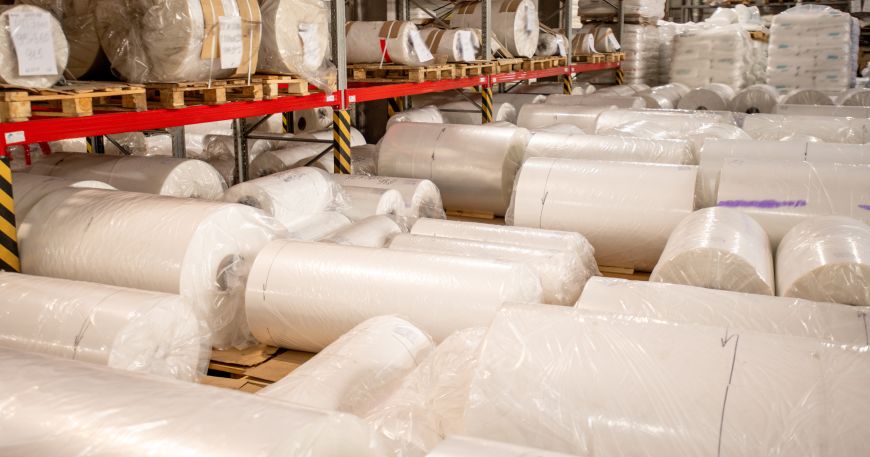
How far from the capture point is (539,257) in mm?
4859

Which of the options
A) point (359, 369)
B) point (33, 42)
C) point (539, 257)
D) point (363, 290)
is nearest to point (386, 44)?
point (539, 257)

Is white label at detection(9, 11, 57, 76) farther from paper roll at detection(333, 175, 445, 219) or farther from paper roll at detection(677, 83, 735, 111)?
paper roll at detection(677, 83, 735, 111)

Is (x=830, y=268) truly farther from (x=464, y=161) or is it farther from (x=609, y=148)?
(x=464, y=161)

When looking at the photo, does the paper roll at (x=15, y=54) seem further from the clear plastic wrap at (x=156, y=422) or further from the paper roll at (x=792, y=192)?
the paper roll at (x=792, y=192)

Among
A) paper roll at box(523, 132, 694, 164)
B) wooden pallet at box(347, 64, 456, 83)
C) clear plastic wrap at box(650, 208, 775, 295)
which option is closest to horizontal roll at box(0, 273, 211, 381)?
clear plastic wrap at box(650, 208, 775, 295)

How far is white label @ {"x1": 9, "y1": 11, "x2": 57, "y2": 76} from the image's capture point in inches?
159

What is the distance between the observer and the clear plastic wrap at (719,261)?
4.36 metres

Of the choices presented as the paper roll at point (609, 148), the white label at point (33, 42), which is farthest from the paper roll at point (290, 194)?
the paper roll at point (609, 148)

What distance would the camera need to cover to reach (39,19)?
4.18 metres

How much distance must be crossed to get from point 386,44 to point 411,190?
103 inches

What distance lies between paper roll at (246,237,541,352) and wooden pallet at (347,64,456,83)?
4506mm

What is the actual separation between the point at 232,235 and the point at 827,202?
4144 millimetres

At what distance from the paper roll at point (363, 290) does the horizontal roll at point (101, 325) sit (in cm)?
61

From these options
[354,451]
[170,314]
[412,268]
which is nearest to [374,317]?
[412,268]
